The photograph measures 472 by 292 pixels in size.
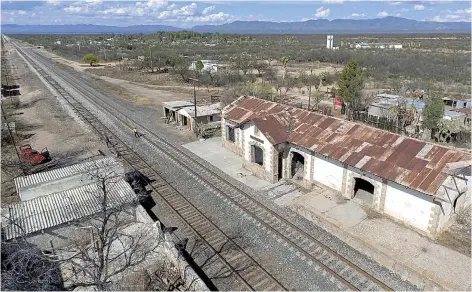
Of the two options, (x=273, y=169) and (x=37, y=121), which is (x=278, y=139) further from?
(x=37, y=121)

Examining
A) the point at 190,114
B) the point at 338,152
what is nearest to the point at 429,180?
the point at 338,152

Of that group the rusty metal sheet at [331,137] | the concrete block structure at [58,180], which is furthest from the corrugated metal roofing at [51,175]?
the rusty metal sheet at [331,137]

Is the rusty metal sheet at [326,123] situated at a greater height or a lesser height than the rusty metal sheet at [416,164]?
greater

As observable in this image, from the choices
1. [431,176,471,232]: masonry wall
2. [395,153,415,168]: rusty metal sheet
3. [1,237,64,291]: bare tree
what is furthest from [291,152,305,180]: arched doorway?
[1,237,64,291]: bare tree

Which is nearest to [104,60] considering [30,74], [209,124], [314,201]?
[30,74]

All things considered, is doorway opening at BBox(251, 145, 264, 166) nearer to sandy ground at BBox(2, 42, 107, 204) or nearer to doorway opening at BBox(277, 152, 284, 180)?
doorway opening at BBox(277, 152, 284, 180)

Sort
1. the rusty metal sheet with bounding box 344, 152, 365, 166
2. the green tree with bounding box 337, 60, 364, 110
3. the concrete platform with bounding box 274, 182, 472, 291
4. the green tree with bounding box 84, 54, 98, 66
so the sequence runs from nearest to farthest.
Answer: the concrete platform with bounding box 274, 182, 472, 291
the rusty metal sheet with bounding box 344, 152, 365, 166
the green tree with bounding box 337, 60, 364, 110
the green tree with bounding box 84, 54, 98, 66

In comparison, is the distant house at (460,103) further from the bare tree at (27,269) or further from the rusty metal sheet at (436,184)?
the bare tree at (27,269)
